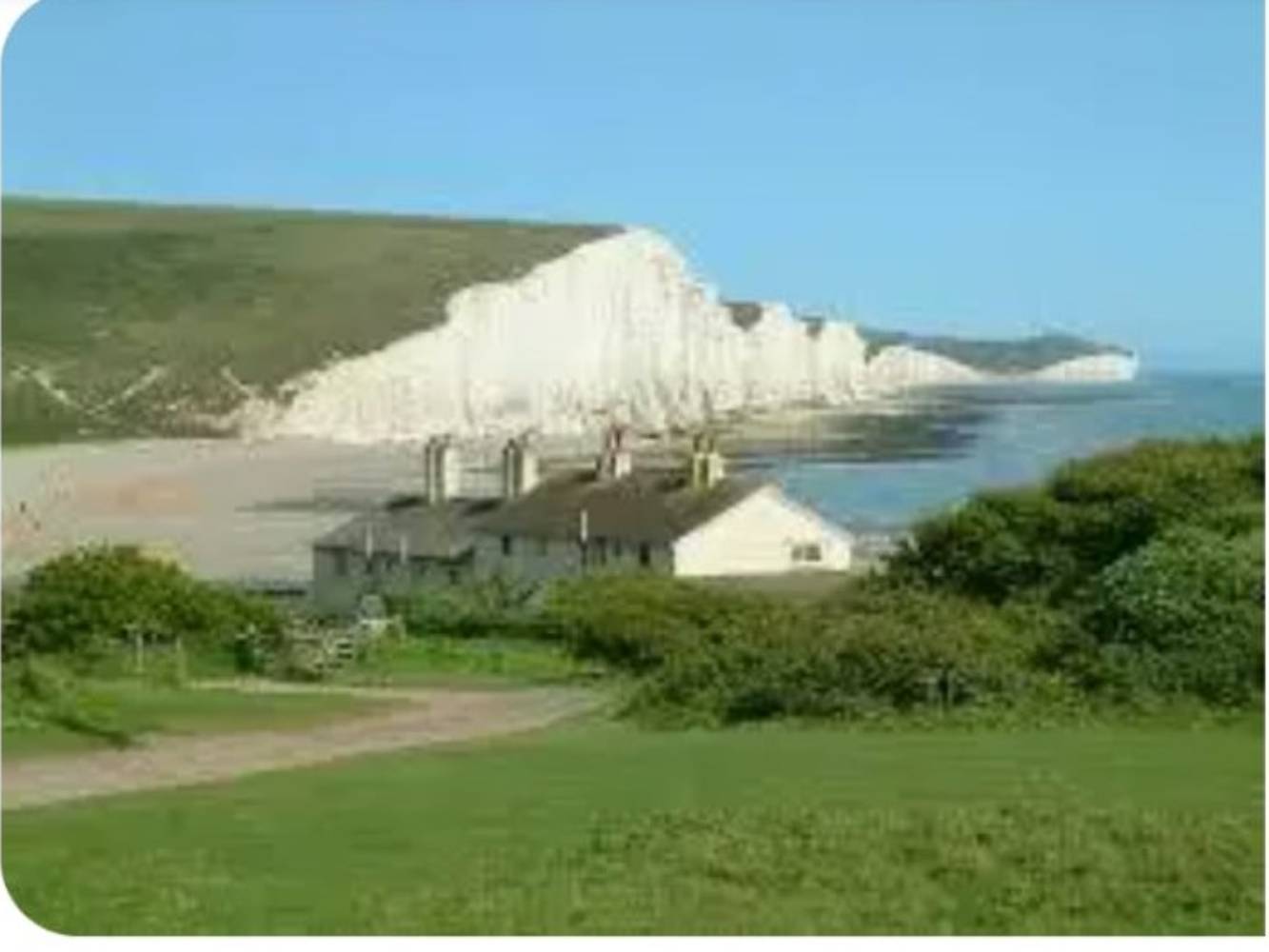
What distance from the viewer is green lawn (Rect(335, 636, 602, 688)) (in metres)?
18.0

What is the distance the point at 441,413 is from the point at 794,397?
6.00 metres

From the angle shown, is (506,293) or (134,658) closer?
(134,658)

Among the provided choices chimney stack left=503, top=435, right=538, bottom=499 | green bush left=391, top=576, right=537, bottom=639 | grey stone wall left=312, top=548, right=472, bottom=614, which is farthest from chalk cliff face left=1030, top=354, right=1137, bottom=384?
grey stone wall left=312, top=548, right=472, bottom=614

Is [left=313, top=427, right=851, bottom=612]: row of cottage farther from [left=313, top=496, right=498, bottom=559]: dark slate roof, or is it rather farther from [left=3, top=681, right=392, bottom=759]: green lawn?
[left=3, top=681, right=392, bottom=759]: green lawn

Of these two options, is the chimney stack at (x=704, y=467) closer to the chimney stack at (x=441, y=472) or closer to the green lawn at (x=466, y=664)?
the chimney stack at (x=441, y=472)

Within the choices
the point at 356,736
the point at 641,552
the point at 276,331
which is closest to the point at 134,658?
the point at 356,736

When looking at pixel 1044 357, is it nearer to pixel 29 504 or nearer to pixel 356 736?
pixel 29 504

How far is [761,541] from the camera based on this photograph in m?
25.1

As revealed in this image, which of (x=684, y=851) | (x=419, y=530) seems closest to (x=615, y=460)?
(x=419, y=530)

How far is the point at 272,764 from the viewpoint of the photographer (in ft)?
34.6

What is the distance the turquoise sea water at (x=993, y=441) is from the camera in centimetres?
2511

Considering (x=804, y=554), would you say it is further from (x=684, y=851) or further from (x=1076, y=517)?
(x=684, y=851)

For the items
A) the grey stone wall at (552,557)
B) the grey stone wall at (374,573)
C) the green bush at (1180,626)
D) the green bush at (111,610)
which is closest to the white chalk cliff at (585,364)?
the grey stone wall at (374,573)

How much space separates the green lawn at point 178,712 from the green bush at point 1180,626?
4.30 m
